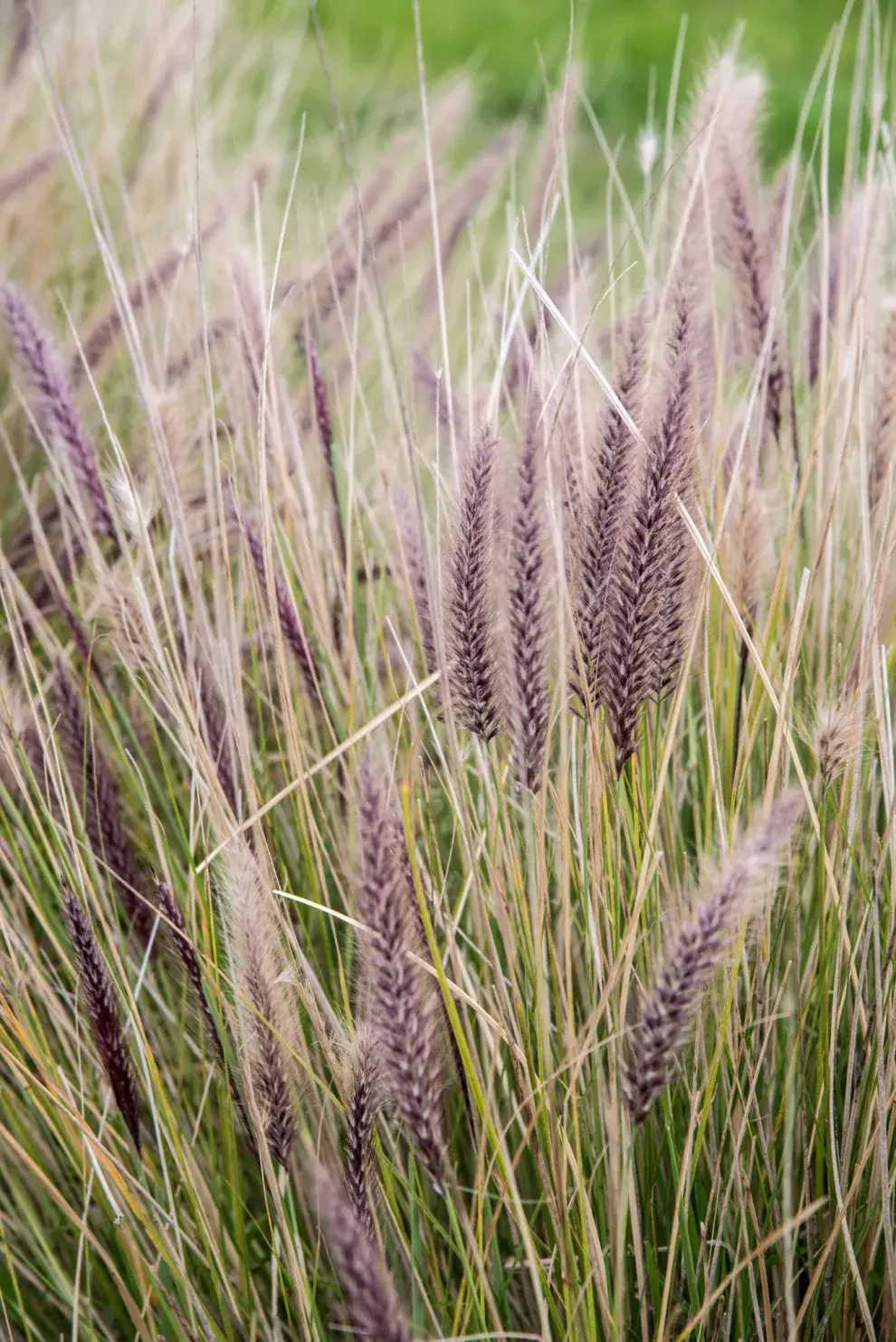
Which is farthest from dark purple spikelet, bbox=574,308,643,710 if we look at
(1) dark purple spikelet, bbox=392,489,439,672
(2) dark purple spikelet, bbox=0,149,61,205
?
(2) dark purple spikelet, bbox=0,149,61,205

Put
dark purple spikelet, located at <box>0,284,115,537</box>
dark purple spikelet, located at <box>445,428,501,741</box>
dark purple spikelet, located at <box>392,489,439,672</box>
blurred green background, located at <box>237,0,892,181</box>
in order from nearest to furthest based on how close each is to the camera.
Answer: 1. dark purple spikelet, located at <box>445,428,501,741</box>
2. dark purple spikelet, located at <box>392,489,439,672</box>
3. dark purple spikelet, located at <box>0,284,115,537</box>
4. blurred green background, located at <box>237,0,892,181</box>

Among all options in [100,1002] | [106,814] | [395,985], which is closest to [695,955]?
[395,985]

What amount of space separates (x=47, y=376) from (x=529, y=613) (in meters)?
0.55

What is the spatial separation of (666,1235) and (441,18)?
13.4 feet

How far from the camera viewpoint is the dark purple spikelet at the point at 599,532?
0.71m

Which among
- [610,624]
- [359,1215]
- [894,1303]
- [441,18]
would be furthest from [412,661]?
[441,18]

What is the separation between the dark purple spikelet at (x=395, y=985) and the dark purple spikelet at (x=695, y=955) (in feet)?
0.38

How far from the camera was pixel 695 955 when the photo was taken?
0.60 m

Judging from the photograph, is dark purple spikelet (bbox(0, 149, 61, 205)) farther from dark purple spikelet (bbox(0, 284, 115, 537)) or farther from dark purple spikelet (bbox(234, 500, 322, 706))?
dark purple spikelet (bbox(234, 500, 322, 706))

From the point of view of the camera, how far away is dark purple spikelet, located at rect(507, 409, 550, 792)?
713 millimetres

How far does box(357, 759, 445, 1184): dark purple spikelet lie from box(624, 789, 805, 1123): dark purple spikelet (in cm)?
11

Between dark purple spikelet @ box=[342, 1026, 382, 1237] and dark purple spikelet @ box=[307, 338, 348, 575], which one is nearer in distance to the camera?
dark purple spikelet @ box=[342, 1026, 382, 1237]

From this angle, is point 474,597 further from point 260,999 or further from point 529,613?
point 260,999

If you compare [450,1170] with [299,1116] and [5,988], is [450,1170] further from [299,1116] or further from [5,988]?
[5,988]
